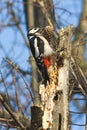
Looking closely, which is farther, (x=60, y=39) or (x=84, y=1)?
(x=84, y=1)

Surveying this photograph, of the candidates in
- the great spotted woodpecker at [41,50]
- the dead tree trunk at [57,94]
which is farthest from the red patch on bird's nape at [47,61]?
the dead tree trunk at [57,94]

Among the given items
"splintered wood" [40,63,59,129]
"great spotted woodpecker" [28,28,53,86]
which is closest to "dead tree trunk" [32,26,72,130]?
"splintered wood" [40,63,59,129]

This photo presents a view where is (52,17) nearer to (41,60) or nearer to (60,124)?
(41,60)

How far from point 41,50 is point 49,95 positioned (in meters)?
1.15

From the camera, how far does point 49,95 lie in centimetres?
373

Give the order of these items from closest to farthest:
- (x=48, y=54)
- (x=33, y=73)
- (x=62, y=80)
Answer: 1. (x=62, y=80)
2. (x=48, y=54)
3. (x=33, y=73)

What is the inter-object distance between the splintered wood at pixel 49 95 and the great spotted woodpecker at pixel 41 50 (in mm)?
164

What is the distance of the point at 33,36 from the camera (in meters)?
5.01

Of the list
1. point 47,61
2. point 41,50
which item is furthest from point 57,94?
point 41,50

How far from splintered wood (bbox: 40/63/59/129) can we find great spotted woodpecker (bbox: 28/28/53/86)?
16 cm

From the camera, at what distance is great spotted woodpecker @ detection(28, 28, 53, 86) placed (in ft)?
14.3

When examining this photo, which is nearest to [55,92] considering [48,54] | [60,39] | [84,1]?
[60,39]

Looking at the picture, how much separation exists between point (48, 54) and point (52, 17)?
149cm

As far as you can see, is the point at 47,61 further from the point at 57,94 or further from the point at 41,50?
the point at 57,94
